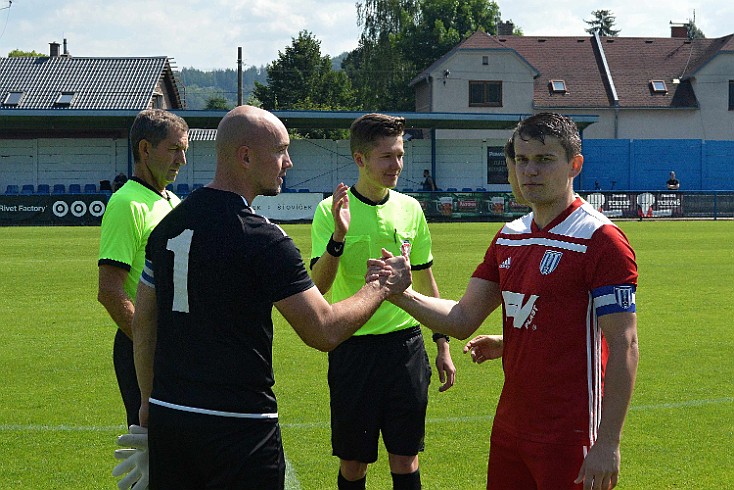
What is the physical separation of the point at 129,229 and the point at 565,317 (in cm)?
247

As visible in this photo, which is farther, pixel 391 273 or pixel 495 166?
pixel 495 166

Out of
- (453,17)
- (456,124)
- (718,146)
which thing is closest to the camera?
(456,124)

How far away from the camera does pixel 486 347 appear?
15.0 ft

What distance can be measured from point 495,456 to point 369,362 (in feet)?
5.06

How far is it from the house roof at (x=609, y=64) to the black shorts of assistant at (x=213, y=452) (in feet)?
187

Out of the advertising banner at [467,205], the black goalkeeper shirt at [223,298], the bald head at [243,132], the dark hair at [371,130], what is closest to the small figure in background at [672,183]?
the advertising banner at [467,205]

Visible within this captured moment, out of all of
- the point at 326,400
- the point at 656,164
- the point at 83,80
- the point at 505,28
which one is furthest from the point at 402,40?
the point at 326,400

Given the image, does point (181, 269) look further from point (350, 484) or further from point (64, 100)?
point (64, 100)

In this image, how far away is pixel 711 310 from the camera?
1441 centimetres

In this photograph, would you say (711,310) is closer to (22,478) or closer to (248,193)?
(22,478)

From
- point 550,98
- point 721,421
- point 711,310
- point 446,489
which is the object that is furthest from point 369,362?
point 550,98

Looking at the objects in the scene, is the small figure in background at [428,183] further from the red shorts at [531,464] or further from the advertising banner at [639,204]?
the red shorts at [531,464]

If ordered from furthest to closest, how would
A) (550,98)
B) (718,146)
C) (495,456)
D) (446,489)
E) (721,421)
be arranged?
(550,98) < (718,146) < (721,421) < (446,489) < (495,456)

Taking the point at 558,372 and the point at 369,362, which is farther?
the point at 369,362
